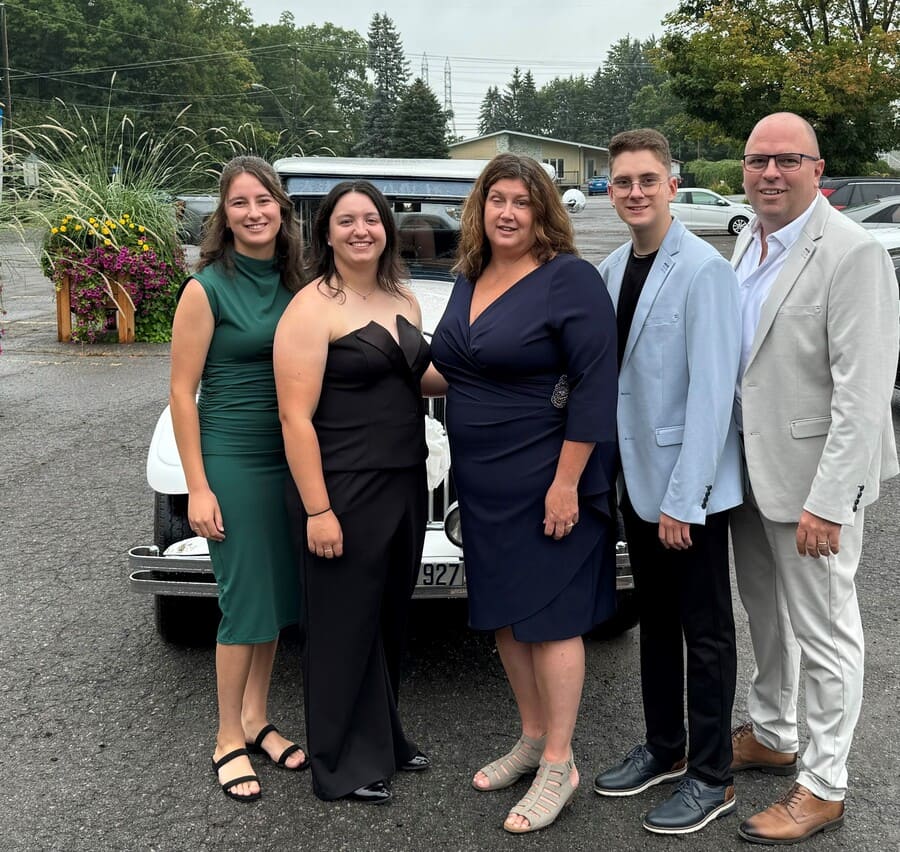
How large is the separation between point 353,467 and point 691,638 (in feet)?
3.85

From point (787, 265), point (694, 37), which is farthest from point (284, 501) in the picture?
point (694, 37)

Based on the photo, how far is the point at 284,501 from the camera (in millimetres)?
3193

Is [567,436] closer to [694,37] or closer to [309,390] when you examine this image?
[309,390]

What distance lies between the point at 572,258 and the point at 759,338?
0.59m

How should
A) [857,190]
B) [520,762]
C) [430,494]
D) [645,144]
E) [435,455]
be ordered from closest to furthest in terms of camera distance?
[645,144] < [520,762] < [435,455] < [430,494] < [857,190]

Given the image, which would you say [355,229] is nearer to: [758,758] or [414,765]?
[414,765]

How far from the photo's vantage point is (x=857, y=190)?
19.5 m

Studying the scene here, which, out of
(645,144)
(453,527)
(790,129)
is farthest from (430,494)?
(790,129)

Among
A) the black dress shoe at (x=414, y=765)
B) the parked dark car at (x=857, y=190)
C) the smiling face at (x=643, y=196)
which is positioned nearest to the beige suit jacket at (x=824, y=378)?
the smiling face at (x=643, y=196)

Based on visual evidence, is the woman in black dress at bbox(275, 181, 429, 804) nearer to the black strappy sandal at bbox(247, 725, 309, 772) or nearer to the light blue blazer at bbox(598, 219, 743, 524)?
the black strappy sandal at bbox(247, 725, 309, 772)

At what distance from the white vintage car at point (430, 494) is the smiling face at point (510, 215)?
736 mm

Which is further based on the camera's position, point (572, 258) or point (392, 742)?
point (392, 742)

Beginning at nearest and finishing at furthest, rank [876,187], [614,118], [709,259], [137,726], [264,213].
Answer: [709,259] → [264,213] → [137,726] → [876,187] → [614,118]

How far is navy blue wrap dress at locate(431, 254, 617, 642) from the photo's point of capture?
2.80 metres
